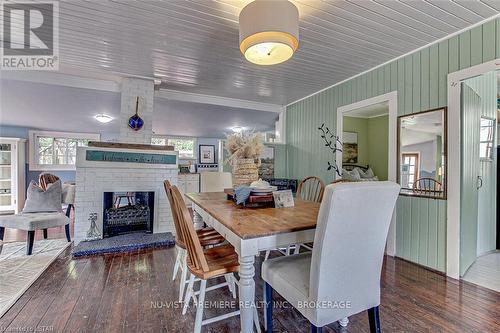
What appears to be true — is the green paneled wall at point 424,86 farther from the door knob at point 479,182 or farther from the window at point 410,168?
the door knob at point 479,182

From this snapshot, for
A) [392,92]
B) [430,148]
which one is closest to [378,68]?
[392,92]

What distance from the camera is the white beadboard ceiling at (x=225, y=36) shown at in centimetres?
192

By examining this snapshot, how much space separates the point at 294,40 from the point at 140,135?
2.88m

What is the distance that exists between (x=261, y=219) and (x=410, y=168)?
223 cm

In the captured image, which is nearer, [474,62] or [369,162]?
[474,62]

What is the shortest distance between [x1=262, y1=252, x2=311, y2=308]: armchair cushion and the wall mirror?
1868mm

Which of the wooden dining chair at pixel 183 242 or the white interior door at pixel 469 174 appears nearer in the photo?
the wooden dining chair at pixel 183 242

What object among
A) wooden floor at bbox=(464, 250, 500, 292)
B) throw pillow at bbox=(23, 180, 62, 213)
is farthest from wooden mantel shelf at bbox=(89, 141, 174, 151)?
wooden floor at bbox=(464, 250, 500, 292)

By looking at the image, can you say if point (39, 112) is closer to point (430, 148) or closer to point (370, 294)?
point (370, 294)

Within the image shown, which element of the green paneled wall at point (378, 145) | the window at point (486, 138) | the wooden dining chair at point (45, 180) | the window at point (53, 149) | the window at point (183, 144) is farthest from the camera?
the window at point (183, 144)

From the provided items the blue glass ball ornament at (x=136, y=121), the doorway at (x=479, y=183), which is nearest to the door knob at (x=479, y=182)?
the doorway at (x=479, y=183)

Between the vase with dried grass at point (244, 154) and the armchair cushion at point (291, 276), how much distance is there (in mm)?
736

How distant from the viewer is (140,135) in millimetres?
3621

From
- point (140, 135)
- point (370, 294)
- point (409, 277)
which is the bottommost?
point (409, 277)
